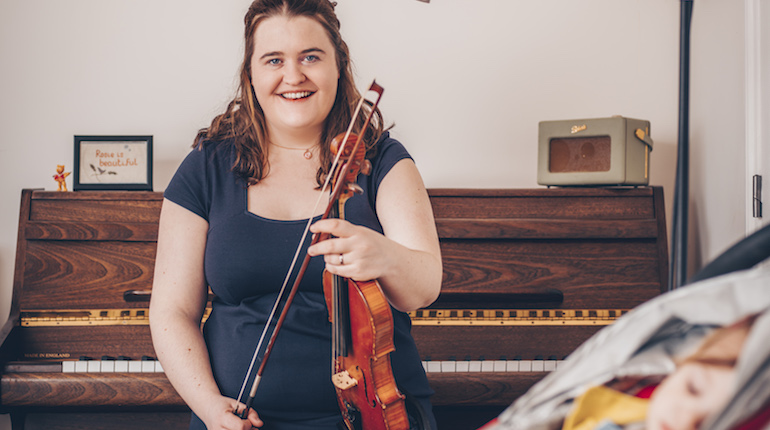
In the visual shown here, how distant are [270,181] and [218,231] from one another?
0.15m

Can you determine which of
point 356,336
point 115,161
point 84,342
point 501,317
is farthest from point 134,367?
point 501,317

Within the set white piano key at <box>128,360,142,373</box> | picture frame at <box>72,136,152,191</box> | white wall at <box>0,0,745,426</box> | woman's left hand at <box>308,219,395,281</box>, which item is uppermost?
Answer: white wall at <box>0,0,745,426</box>

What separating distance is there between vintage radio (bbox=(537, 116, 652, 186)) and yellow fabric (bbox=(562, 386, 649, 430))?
1667 mm

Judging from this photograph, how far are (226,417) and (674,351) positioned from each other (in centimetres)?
87

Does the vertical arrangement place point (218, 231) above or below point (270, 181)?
below

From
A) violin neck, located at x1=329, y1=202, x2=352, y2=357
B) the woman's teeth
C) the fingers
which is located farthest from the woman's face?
the fingers

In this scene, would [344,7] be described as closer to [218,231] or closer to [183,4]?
[183,4]

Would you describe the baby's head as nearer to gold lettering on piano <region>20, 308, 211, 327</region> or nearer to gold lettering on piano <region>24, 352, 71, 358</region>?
gold lettering on piano <region>20, 308, 211, 327</region>

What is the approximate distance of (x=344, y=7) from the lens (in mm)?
2381

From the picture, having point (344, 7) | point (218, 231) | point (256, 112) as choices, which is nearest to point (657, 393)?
point (218, 231)

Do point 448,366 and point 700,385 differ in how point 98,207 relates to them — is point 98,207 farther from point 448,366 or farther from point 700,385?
point 700,385

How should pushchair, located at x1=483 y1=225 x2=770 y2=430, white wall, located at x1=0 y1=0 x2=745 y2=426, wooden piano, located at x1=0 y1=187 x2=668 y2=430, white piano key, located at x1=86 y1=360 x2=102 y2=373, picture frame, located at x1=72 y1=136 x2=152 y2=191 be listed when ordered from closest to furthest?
pushchair, located at x1=483 y1=225 x2=770 y2=430
white piano key, located at x1=86 y1=360 x2=102 y2=373
wooden piano, located at x1=0 y1=187 x2=668 y2=430
picture frame, located at x1=72 y1=136 x2=152 y2=191
white wall, located at x1=0 y1=0 x2=745 y2=426

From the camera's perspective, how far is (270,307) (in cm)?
125

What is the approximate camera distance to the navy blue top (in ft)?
3.97
